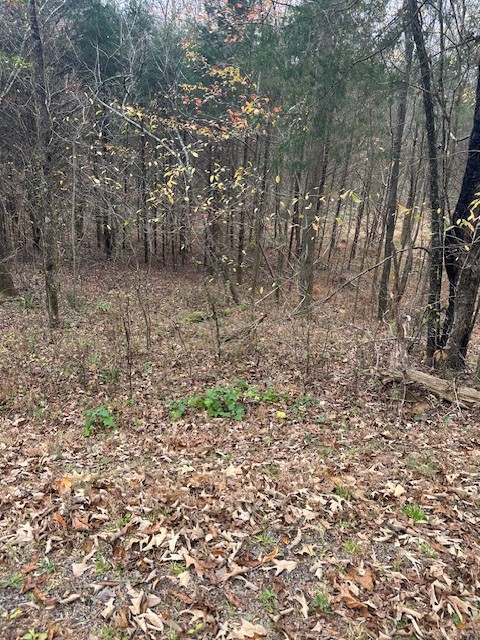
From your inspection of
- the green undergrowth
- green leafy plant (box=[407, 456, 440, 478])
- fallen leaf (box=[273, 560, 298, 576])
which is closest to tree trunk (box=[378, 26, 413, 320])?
the green undergrowth

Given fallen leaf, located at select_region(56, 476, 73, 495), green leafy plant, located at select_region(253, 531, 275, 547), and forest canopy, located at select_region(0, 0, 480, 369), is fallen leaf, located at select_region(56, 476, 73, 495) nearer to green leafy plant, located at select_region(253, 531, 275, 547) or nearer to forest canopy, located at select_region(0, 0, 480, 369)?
green leafy plant, located at select_region(253, 531, 275, 547)

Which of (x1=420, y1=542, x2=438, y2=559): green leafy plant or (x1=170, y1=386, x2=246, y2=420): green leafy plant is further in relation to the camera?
(x1=170, y1=386, x2=246, y2=420): green leafy plant

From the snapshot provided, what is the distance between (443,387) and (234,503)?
12.8 feet

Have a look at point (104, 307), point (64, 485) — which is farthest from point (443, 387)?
point (104, 307)

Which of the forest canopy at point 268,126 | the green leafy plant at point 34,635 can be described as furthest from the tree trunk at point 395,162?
the green leafy plant at point 34,635

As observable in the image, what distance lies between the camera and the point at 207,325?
34.9 feet

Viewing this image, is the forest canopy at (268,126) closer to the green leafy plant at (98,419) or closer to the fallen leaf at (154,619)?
the green leafy plant at (98,419)

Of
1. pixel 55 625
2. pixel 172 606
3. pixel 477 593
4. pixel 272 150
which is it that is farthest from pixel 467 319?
pixel 272 150

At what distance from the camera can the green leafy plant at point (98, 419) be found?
567cm

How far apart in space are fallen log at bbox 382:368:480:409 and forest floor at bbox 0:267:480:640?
0.51 feet

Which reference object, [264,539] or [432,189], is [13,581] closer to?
[264,539]

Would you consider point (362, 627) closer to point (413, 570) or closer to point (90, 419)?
point (413, 570)

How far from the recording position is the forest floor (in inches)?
107

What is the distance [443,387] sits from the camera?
19.8ft
